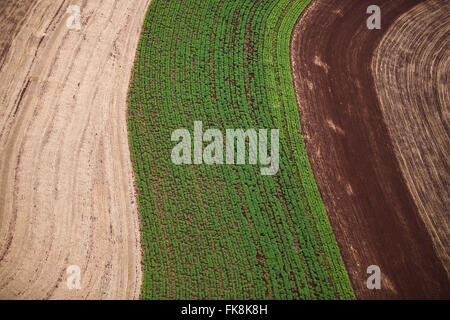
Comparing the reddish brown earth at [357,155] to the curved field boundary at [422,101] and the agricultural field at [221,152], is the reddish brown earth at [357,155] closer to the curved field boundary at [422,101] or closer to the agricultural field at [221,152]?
the agricultural field at [221,152]

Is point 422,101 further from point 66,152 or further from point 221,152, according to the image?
point 66,152

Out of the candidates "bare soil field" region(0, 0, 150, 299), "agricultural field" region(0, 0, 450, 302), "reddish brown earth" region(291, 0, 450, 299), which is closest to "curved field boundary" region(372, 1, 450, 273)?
"agricultural field" region(0, 0, 450, 302)

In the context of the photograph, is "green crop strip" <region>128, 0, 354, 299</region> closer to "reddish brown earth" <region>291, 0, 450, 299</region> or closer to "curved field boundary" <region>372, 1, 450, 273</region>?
"reddish brown earth" <region>291, 0, 450, 299</region>

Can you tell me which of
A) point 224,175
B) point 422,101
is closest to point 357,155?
point 422,101

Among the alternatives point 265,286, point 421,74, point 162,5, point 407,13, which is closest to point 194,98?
point 162,5

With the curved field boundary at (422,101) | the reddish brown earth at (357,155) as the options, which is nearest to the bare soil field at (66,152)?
the reddish brown earth at (357,155)

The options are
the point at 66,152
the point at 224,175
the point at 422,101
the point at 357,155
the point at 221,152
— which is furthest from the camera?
the point at 422,101
